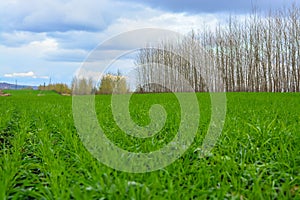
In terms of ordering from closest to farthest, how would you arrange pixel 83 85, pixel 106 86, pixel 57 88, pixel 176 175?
pixel 176 175, pixel 83 85, pixel 106 86, pixel 57 88

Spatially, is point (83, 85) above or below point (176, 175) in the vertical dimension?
above

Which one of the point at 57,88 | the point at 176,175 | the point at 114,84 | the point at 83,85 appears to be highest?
the point at 57,88

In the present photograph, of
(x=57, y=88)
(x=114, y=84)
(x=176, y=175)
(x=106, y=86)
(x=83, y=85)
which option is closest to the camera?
(x=176, y=175)

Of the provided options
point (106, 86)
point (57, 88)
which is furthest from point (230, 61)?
point (57, 88)

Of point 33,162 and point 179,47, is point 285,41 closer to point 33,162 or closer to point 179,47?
point 179,47

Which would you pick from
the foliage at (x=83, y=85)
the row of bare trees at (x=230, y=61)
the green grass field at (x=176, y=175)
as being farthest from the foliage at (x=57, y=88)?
the green grass field at (x=176, y=175)

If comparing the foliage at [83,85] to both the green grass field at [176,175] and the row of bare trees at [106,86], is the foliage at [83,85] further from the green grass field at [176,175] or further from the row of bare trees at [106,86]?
the green grass field at [176,175]

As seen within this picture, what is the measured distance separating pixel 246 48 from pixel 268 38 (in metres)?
1.31

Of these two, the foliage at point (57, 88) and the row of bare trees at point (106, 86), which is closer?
the row of bare trees at point (106, 86)

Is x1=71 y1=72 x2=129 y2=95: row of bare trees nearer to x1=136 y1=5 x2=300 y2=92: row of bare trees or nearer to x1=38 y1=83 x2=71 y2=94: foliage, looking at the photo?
x1=136 y1=5 x2=300 y2=92: row of bare trees

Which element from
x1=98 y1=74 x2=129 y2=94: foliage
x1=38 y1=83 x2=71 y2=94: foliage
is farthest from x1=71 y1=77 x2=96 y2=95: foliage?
x1=38 y1=83 x2=71 y2=94: foliage

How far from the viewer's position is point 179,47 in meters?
19.6

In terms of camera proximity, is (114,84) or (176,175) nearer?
(176,175)

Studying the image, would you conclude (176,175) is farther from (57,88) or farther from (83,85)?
(57,88)
